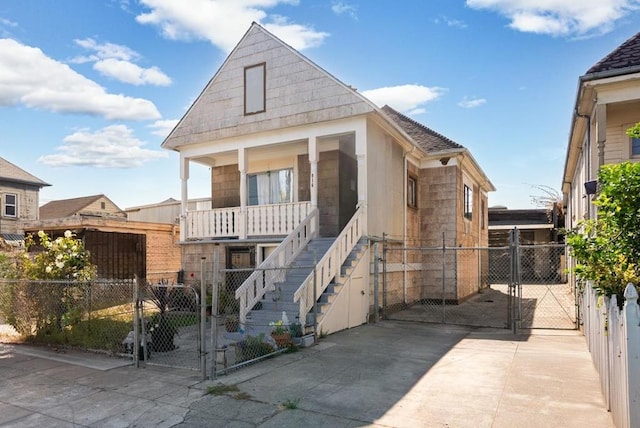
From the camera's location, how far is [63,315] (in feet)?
28.9

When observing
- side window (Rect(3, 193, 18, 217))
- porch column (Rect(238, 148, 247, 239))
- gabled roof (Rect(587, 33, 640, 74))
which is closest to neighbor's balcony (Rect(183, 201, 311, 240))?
porch column (Rect(238, 148, 247, 239))

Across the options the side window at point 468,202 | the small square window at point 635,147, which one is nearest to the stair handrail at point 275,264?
the small square window at point 635,147

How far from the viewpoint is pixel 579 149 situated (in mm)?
13117

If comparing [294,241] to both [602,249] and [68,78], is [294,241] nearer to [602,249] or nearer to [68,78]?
[602,249]

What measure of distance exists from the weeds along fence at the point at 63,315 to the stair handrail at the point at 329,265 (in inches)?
129

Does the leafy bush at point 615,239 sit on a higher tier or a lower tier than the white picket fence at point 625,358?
higher

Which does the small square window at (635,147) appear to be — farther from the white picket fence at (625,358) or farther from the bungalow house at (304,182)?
the white picket fence at (625,358)

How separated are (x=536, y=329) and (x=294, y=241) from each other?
20.4 feet

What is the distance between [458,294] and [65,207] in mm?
34230

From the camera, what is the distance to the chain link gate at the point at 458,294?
1080 cm

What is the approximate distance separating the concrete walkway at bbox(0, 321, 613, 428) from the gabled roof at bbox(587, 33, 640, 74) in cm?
523

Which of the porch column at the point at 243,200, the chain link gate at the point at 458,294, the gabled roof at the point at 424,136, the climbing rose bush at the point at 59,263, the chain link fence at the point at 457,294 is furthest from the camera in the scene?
the gabled roof at the point at 424,136

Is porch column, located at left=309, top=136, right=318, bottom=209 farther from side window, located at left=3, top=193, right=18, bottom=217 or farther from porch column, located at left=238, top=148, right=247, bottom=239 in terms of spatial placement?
side window, located at left=3, top=193, right=18, bottom=217

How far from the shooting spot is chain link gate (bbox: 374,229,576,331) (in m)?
10.8
